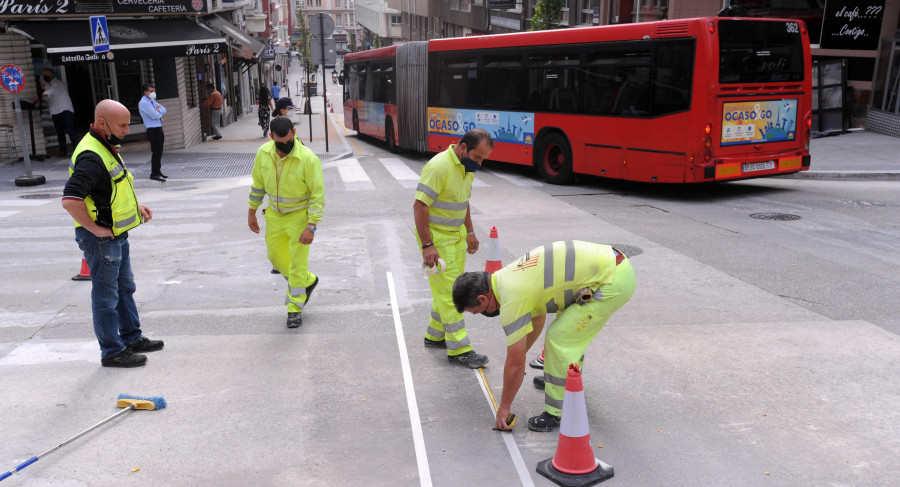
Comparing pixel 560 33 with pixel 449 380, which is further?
pixel 560 33

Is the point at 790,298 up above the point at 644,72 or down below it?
below

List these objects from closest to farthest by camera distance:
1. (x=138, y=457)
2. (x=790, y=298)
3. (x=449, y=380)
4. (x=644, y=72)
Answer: (x=138, y=457) → (x=449, y=380) → (x=790, y=298) → (x=644, y=72)

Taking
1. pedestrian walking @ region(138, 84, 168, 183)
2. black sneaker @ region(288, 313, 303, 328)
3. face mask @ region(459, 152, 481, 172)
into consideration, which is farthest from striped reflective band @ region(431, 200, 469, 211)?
pedestrian walking @ region(138, 84, 168, 183)

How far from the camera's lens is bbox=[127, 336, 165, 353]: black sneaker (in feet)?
20.2

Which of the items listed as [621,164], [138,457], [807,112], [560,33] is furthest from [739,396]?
[560,33]

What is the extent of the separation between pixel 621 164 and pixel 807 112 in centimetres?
326

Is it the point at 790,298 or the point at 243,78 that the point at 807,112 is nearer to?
the point at 790,298

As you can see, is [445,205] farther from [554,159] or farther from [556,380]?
[554,159]

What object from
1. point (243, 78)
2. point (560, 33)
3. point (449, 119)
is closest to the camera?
point (560, 33)

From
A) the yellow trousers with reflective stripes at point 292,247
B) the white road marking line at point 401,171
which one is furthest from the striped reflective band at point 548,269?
the white road marking line at point 401,171

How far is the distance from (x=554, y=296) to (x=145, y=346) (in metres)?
3.55

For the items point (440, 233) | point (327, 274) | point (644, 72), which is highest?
point (644, 72)

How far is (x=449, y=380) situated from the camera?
18.3ft

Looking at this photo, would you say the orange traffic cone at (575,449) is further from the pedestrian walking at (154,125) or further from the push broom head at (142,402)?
the pedestrian walking at (154,125)
